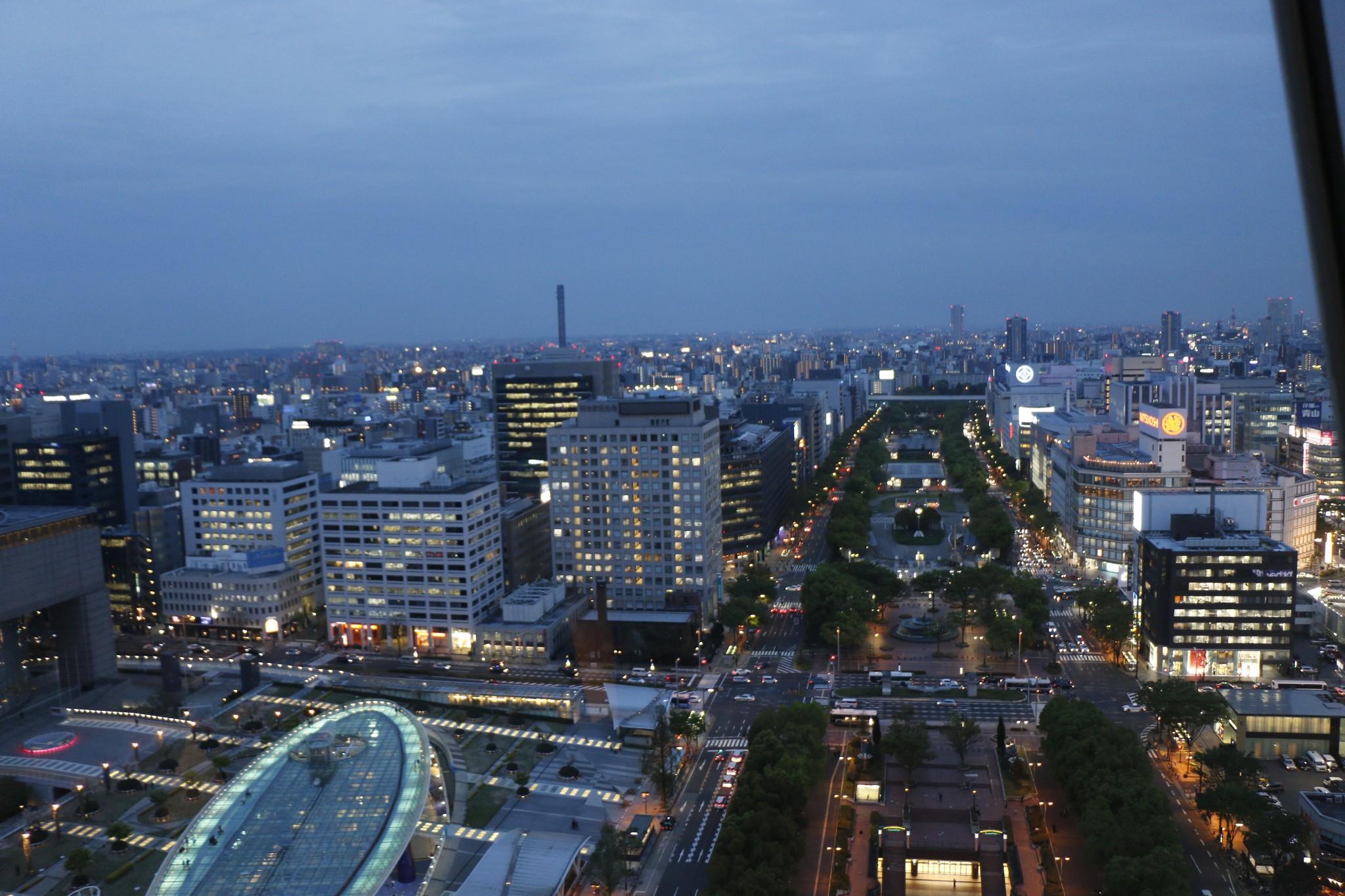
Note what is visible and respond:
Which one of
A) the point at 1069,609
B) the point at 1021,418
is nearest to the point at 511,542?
the point at 1069,609

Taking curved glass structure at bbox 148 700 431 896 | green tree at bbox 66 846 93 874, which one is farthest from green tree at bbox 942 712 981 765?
green tree at bbox 66 846 93 874

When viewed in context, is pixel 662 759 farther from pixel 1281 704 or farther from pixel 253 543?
pixel 253 543

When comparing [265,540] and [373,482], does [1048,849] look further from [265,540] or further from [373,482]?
[265,540]

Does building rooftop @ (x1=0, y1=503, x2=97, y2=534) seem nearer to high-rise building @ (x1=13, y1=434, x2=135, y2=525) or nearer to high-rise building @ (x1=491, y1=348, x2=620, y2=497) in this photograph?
high-rise building @ (x1=13, y1=434, x2=135, y2=525)

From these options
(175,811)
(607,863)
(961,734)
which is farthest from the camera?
(961,734)

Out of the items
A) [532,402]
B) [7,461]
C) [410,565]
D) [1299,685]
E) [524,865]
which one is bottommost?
[1299,685]

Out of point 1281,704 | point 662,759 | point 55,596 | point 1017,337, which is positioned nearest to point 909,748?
point 662,759
